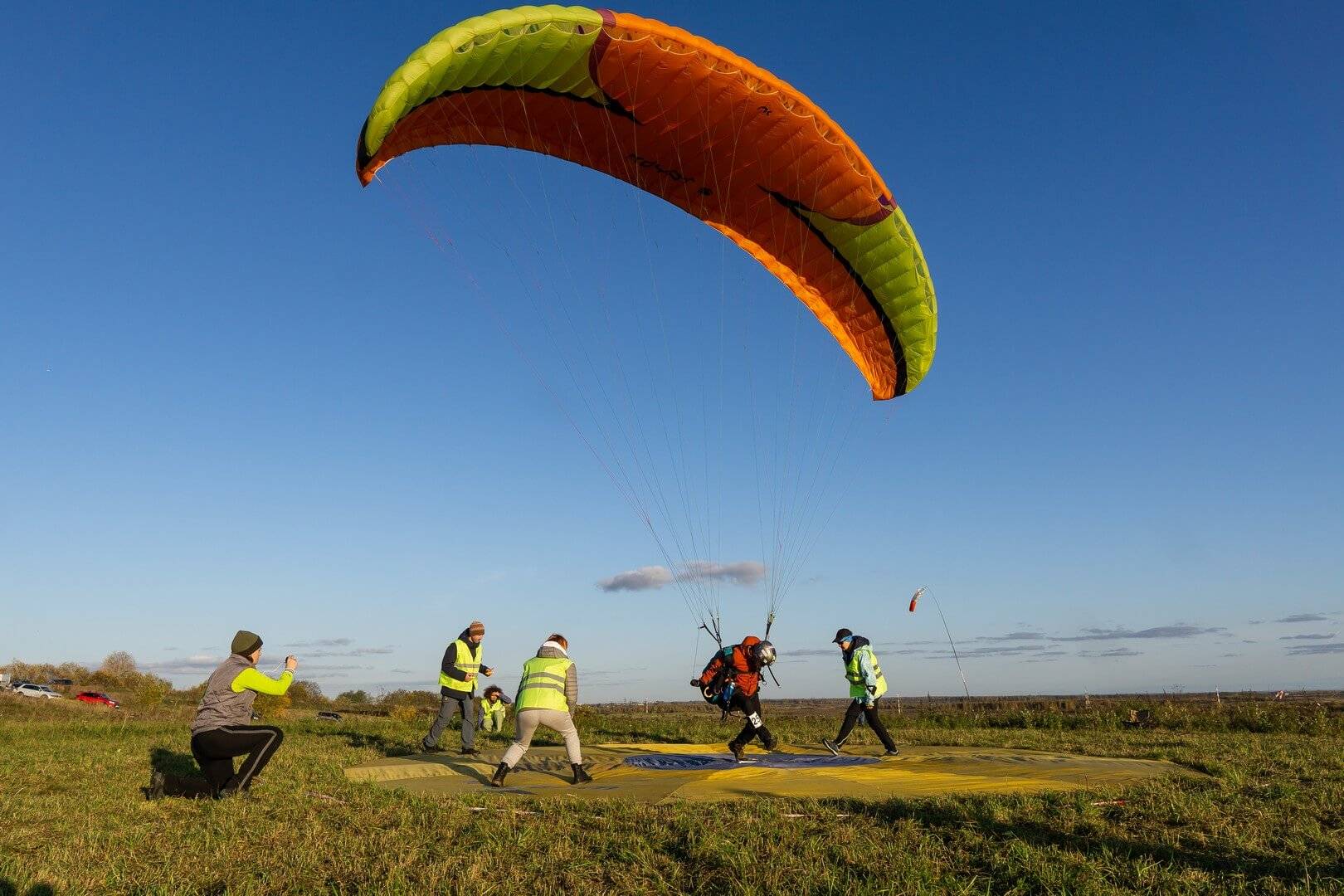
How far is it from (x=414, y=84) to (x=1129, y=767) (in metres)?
10.0

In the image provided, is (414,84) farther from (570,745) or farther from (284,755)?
(284,755)

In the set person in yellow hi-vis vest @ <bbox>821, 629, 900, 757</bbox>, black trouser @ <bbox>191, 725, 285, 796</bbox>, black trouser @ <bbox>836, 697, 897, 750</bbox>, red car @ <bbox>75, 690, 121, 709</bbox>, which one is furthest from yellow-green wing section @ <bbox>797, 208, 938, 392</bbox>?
red car @ <bbox>75, 690, 121, 709</bbox>

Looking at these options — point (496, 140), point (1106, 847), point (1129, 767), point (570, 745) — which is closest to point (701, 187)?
point (496, 140)

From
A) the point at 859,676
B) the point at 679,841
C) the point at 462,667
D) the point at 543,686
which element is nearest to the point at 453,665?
the point at 462,667

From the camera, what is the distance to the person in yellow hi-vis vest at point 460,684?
1127cm

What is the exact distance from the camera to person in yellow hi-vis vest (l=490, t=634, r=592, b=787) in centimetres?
806

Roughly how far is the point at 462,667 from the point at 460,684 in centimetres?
23

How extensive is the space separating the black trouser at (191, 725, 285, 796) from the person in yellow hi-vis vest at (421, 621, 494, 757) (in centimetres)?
369

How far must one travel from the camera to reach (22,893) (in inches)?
180

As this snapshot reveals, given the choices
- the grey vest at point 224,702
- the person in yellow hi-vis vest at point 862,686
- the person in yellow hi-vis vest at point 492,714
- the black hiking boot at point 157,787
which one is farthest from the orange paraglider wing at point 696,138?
the person in yellow hi-vis vest at point 492,714

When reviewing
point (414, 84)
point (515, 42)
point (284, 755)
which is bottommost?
point (284, 755)

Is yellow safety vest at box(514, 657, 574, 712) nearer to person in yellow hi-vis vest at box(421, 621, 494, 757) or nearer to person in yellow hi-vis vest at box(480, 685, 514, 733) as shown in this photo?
person in yellow hi-vis vest at box(421, 621, 494, 757)

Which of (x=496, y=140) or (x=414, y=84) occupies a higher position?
(x=496, y=140)

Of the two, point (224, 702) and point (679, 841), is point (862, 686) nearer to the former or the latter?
point (679, 841)
